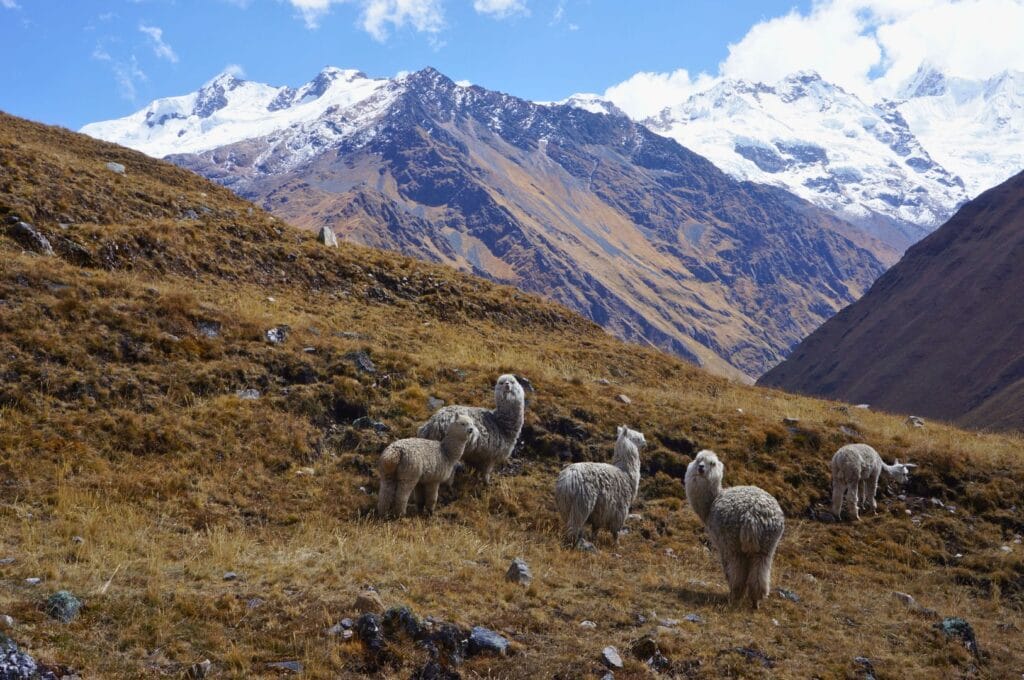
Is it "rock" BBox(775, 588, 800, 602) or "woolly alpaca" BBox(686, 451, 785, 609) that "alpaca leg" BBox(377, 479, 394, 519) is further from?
"rock" BBox(775, 588, 800, 602)

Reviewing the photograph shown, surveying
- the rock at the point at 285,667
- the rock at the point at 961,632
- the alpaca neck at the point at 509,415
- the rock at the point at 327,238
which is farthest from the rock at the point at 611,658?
the rock at the point at 327,238

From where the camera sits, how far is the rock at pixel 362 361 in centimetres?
1888

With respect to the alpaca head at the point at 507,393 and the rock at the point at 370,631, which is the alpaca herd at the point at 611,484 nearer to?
the alpaca head at the point at 507,393

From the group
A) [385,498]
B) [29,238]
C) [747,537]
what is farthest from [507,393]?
[29,238]

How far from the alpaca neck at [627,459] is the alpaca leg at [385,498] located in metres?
4.75

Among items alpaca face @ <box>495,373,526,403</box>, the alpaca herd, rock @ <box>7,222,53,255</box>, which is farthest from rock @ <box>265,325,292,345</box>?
rock @ <box>7,222,53,255</box>

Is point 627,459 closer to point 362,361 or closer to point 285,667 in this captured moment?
point 362,361

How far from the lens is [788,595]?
12.3 meters

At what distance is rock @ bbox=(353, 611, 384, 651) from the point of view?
8.54 m

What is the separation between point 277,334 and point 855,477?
48.9 ft

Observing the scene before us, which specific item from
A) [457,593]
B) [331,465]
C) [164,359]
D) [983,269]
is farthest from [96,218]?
[983,269]

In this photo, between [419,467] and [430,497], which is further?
[430,497]

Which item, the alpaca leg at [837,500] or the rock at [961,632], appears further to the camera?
the alpaca leg at [837,500]

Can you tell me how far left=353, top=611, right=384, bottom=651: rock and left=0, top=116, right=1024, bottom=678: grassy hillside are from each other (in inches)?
7.5
